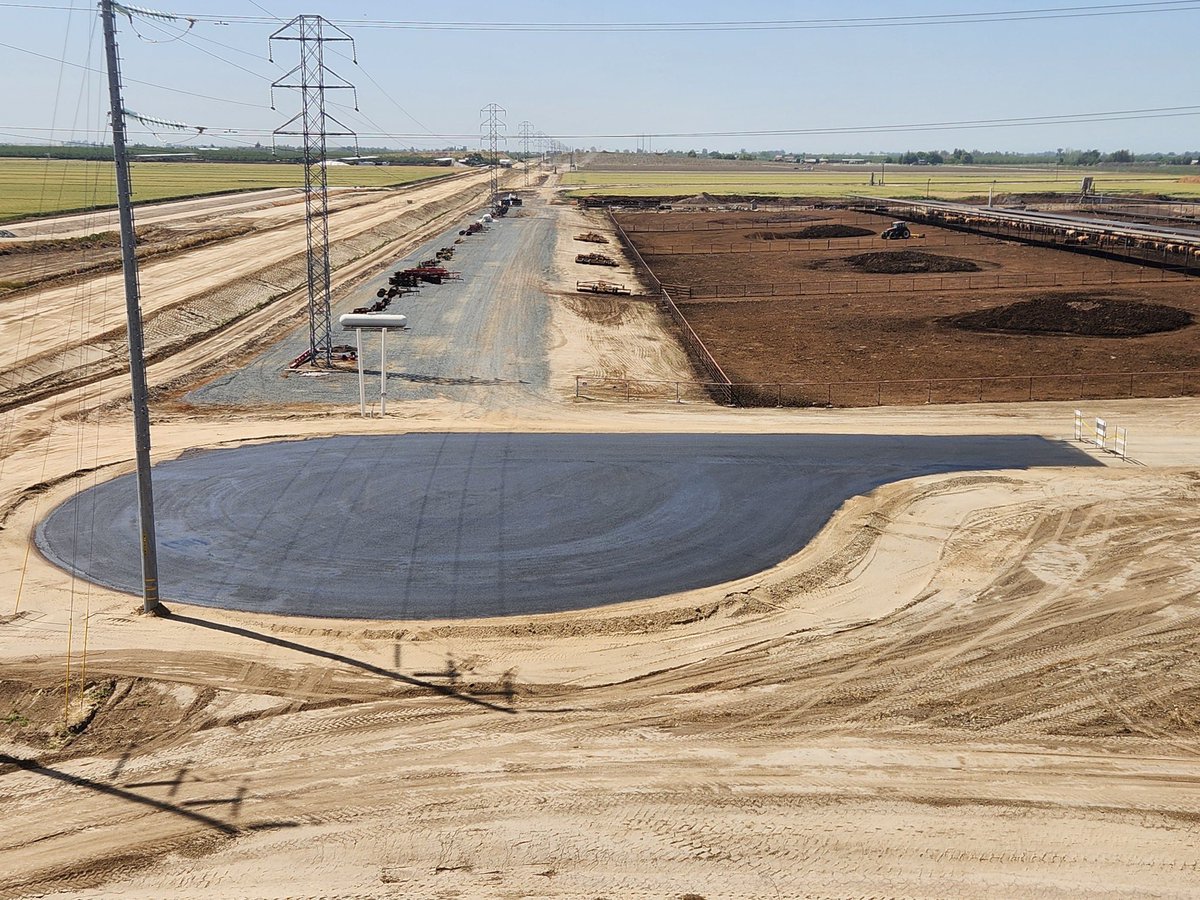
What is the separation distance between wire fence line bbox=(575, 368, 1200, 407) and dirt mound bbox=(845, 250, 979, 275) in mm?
38486

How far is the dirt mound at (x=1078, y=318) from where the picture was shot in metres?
52.6

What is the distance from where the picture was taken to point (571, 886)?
12688mm

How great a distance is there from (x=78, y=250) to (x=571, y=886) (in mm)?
79433

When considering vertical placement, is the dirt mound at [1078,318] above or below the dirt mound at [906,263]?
below

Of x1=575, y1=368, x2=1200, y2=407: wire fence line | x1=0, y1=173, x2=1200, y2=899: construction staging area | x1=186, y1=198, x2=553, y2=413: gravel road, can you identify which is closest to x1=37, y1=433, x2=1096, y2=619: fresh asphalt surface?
x1=0, y1=173, x2=1200, y2=899: construction staging area

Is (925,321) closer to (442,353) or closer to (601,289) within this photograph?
(601,289)

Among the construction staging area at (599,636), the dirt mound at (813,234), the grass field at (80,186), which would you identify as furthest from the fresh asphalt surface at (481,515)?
the dirt mound at (813,234)

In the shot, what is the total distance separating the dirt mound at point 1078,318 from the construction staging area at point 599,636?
708cm

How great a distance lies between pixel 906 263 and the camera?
272 ft

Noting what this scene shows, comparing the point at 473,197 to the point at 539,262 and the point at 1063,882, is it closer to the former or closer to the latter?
the point at 539,262

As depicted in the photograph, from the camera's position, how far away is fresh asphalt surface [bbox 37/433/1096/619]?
869 inches

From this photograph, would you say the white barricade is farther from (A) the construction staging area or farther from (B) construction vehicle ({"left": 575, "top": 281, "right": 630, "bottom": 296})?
(B) construction vehicle ({"left": 575, "top": 281, "right": 630, "bottom": 296})

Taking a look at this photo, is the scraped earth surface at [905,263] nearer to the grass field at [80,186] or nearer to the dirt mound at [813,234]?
the dirt mound at [813,234]

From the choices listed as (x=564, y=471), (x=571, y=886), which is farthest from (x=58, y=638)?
(x=564, y=471)
